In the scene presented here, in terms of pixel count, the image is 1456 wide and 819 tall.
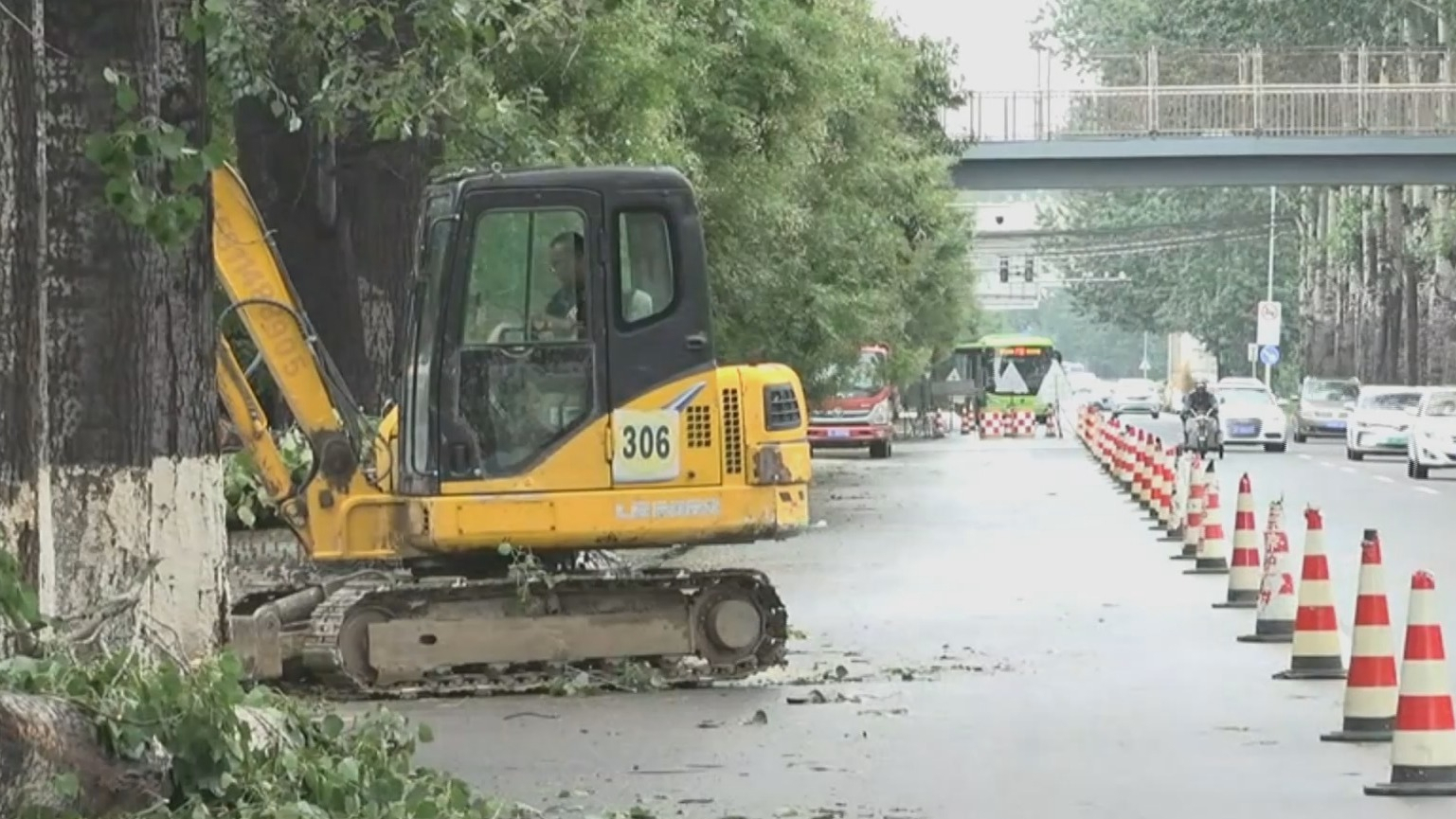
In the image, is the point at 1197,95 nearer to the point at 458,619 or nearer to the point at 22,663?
the point at 458,619

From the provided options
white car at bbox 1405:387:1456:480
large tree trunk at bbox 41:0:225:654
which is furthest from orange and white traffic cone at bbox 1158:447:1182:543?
large tree trunk at bbox 41:0:225:654

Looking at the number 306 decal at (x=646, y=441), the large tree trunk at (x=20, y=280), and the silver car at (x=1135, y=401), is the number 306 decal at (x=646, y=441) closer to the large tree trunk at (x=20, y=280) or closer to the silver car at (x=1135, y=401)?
the large tree trunk at (x=20, y=280)

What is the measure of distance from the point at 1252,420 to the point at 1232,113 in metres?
6.59

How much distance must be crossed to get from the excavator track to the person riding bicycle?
37106mm

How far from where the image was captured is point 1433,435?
144 ft

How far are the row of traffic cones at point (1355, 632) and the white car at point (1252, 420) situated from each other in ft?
106

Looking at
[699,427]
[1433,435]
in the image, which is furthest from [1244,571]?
[1433,435]

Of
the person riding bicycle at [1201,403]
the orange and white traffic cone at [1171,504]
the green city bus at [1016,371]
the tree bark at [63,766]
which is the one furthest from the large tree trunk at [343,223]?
the green city bus at [1016,371]

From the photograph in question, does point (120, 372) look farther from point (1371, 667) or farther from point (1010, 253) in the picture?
point (1010, 253)

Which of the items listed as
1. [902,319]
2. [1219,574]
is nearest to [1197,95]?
[902,319]

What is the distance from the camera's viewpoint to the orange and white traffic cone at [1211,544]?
24.1m

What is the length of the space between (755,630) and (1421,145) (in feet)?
151

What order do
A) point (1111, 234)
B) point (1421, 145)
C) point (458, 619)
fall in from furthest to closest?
point (1111, 234)
point (1421, 145)
point (458, 619)

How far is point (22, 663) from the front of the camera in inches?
346
